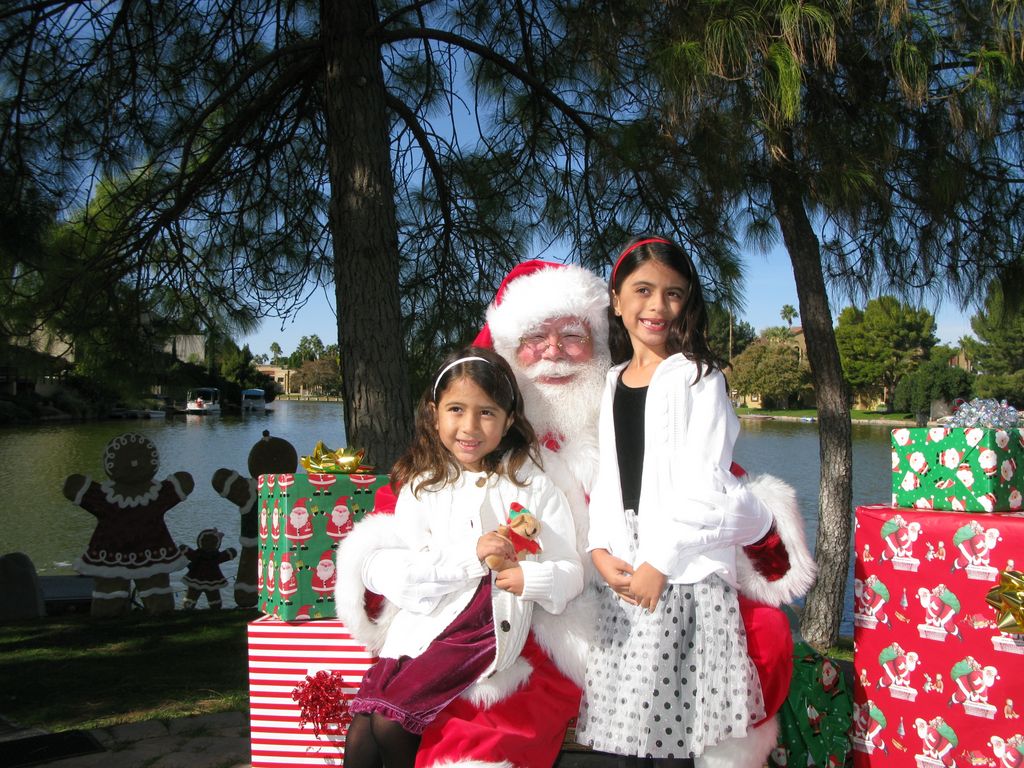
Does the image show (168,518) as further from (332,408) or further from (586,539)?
(332,408)

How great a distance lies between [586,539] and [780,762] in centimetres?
86

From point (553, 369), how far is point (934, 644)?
3.35 ft

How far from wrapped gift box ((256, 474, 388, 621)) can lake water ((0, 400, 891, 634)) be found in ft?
3.61

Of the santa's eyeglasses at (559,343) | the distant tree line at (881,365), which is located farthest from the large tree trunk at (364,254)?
the distant tree line at (881,365)

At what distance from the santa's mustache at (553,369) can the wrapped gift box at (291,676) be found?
848 mm

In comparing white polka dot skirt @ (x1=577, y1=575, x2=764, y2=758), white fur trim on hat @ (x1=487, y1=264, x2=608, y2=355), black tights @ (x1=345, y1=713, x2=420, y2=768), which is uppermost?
white fur trim on hat @ (x1=487, y1=264, x2=608, y2=355)

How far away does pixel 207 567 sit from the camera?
527 cm

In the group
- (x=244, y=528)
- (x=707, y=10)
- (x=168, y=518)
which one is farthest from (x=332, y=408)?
(x=707, y=10)

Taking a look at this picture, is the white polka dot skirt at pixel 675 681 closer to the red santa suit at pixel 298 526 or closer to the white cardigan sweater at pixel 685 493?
the white cardigan sweater at pixel 685 493

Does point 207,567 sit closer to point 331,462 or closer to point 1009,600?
point 331,462

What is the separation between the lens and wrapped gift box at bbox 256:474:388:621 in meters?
2.25

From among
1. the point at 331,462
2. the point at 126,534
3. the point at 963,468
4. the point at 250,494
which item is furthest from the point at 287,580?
the point at 126,534

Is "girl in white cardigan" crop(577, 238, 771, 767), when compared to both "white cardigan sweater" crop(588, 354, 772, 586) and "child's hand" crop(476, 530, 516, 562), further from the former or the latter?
"child's hand" crop(476, 530, 516, 562)

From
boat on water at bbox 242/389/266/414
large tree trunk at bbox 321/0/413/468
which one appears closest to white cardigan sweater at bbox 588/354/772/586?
large tree trunk at bbox 321/0/413/468
